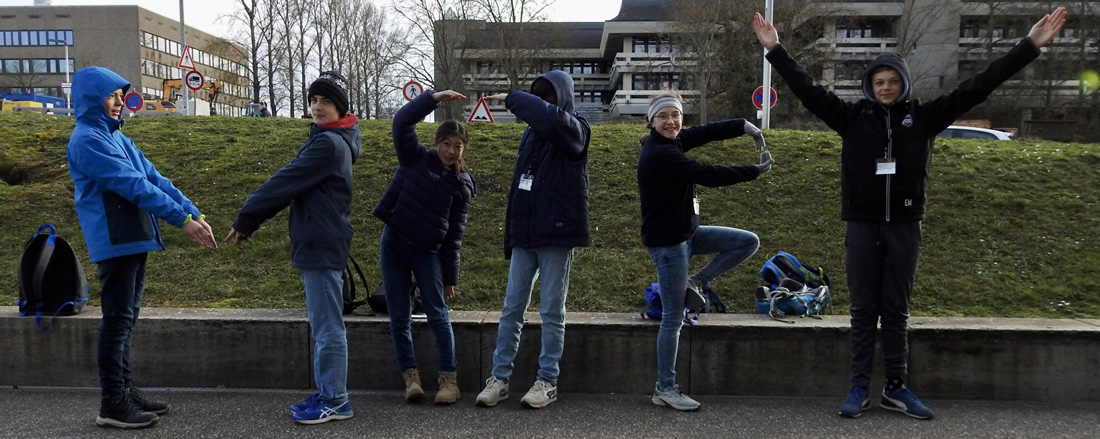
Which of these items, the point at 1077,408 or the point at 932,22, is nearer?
the point at 1077,408

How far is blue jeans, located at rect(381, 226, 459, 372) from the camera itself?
4.28 meters

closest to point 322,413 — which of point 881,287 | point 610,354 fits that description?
point 610,354

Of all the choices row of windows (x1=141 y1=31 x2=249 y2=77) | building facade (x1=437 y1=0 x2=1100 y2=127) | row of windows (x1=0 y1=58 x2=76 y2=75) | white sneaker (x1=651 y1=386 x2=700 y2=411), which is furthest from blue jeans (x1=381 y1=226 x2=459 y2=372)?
row of windows (x1=0 y1=58 x2=76 y2=75)

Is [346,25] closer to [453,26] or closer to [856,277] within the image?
[453,26]

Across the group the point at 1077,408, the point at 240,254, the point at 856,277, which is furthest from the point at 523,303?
the point at 240,254

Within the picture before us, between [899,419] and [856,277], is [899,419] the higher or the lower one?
the lower one

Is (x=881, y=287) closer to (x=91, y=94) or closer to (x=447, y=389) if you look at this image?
(x=447, y=389)

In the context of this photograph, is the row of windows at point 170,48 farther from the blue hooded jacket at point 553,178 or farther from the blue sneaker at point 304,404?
the blue hooded jacket at point 553,178

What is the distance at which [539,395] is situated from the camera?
4246mm

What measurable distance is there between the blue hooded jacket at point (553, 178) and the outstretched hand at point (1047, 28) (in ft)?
7.64

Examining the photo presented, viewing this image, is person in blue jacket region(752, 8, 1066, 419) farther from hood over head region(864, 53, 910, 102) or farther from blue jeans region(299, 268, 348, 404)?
blue jeans region(299, 268, 348, 404)

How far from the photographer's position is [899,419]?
4.06m

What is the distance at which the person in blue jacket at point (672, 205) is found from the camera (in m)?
4.06

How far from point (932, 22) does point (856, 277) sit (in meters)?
52.5
